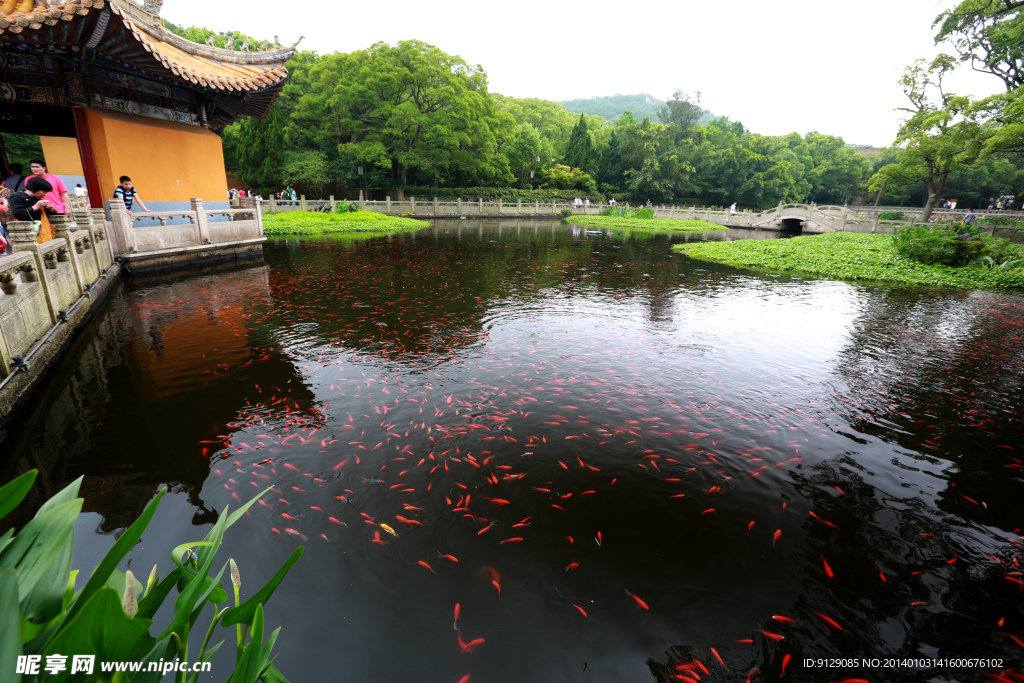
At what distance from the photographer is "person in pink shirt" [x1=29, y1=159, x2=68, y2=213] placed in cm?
772

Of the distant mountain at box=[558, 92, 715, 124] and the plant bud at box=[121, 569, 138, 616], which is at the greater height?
the distant mountain at box=[558, 92, 715, 124]

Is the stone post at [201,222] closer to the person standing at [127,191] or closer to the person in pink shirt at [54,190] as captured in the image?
the person standing at [127,191]

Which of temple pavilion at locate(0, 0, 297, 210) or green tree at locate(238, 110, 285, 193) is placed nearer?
temple pavilion at locate(0, 0, 297, 210)

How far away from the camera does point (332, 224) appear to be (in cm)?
2373

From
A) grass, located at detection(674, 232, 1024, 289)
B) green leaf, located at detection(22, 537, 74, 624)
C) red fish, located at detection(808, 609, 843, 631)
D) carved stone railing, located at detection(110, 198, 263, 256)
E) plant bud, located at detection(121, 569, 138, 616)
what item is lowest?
red fish, located at detection(808, 609, 843, 631)

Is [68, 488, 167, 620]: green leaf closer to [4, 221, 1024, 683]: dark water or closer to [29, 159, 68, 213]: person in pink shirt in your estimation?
[4, 221, 1024, 683]: dark water

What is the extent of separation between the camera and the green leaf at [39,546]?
1.13m

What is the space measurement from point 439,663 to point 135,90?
15553mm

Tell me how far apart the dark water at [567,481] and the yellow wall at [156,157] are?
19.6 ft

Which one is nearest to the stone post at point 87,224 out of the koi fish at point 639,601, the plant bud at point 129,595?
the plant bud at point 129,595

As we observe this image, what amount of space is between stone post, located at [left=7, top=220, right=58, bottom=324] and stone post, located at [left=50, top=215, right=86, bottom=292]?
1.30 metres

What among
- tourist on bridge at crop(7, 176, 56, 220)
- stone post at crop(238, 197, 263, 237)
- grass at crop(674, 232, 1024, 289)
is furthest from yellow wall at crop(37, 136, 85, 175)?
grass at crop(674, 232, 1024, 289)

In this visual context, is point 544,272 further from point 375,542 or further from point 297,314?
point 375,542

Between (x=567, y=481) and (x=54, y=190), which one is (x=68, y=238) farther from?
(x=567, y=481)
